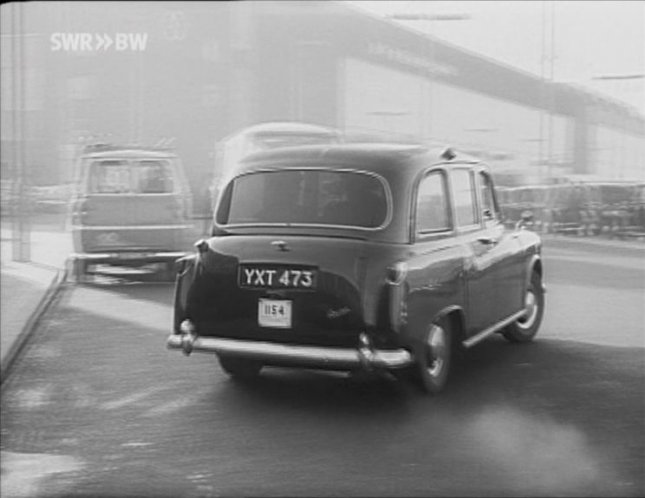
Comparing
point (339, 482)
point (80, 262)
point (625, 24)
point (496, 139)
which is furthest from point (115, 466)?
point (625, 24)

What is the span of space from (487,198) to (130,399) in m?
1.41

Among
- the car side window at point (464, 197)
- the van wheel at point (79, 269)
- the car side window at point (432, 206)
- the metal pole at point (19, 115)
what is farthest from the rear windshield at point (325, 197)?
the metal pole at point (19, 115)

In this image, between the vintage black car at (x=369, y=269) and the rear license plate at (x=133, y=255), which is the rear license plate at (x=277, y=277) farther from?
the rear license plate at (x=133, y=255)

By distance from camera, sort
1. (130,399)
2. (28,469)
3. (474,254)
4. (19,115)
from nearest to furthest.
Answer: (28,469)
(474,254)
(130,399)
(19,115)

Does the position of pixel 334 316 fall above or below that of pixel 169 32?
below

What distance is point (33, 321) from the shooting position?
4156 mm

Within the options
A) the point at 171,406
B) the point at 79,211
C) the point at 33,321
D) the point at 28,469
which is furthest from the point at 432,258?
the point at 33,321

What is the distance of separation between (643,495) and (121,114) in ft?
6.84

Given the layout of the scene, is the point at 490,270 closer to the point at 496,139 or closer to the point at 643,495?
the point at 496,139

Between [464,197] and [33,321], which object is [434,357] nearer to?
[464,197]

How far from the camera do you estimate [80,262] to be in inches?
153

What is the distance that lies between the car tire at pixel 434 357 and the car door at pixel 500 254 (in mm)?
220

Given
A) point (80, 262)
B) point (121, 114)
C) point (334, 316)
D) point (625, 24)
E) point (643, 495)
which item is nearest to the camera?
point (643, 495)

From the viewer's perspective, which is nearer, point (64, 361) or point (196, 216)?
point (196, 216)
